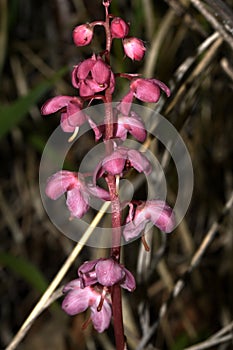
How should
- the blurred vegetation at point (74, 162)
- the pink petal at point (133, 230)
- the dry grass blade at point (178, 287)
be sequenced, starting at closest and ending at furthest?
A: 1. the pink petal at point (133, 230)
2. the dry grass blade at point (178, 287)
3. the blurred vegetation at point (74, 162)

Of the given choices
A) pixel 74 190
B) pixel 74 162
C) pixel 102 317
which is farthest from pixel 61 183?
pixel 74 162

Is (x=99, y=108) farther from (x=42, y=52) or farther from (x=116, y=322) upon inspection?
(x=116, y=322)

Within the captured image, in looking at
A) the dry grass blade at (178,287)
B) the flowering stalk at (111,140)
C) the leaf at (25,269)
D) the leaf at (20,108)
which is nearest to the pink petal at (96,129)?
the flowering stalk at (111,140)

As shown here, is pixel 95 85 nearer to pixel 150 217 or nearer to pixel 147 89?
pixel 147 89

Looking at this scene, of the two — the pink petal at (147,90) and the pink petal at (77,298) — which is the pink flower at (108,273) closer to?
the pink petal at (77,298)

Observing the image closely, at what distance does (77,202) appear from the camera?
97cm

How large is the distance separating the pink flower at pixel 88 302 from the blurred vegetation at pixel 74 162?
0.71 meters

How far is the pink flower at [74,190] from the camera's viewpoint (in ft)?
3.17

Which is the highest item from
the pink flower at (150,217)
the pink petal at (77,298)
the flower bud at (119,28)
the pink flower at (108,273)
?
the flower bud at (119,28)

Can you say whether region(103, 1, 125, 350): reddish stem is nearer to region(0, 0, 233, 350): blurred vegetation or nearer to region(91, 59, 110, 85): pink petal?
region(91, 59, 110, 85): pink petal

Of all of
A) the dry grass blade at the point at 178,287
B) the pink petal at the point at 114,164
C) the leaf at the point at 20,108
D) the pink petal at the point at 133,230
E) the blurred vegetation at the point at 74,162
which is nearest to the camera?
the pink petal at the point at 114,164

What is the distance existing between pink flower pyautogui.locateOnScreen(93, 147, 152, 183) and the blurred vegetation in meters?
0.85

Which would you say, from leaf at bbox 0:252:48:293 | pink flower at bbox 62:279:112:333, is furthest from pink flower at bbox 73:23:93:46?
leaf at bbox 0:252:48:293

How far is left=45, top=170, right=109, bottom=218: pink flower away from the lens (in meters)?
0.96
